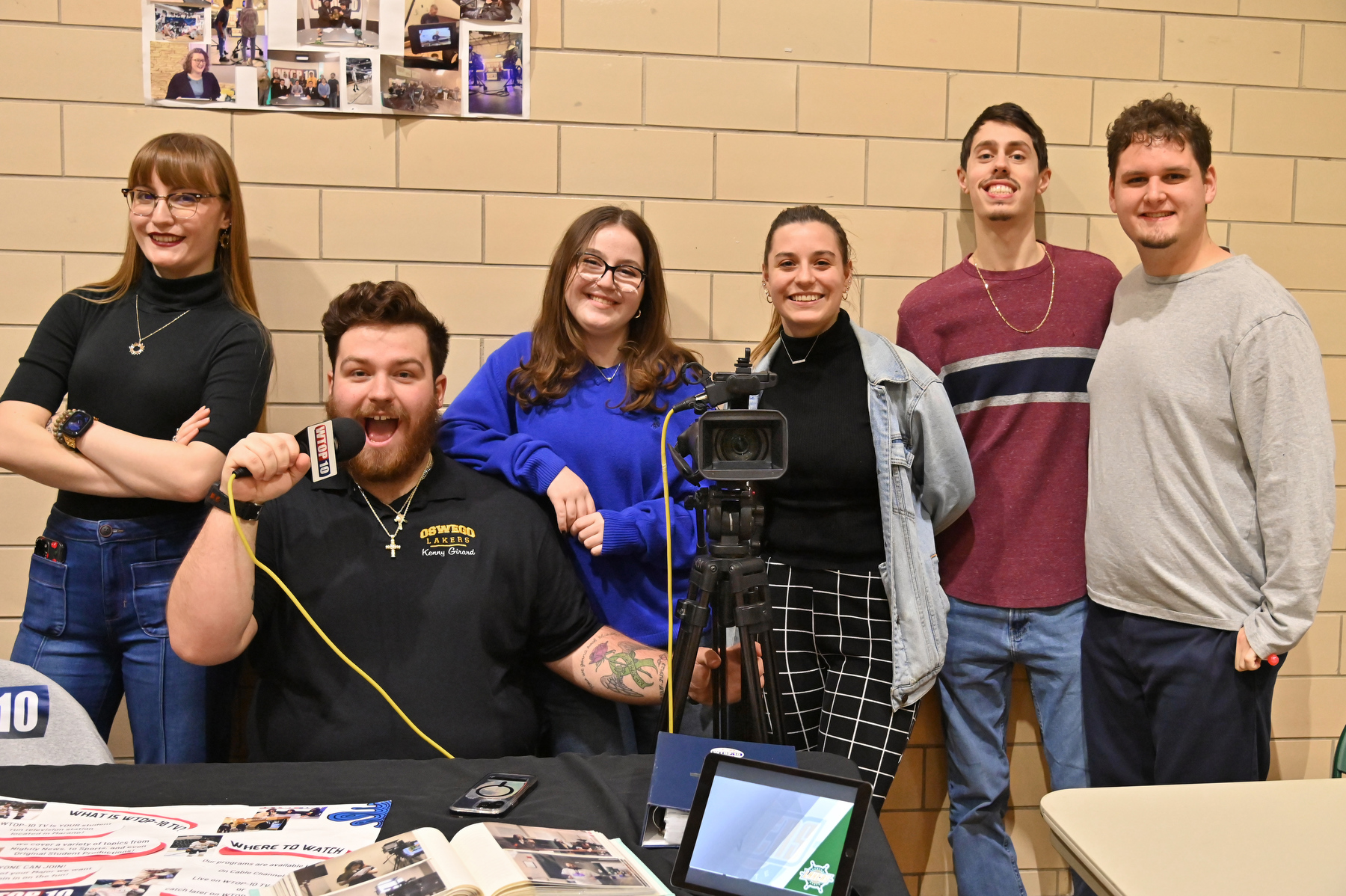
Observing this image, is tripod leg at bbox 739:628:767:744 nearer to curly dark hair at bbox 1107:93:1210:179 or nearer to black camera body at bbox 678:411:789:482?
black camera body at bbox 678:411:789:482

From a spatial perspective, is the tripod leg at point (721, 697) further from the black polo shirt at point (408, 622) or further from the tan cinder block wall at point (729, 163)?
the tan cinder block wall at point (729, 163)

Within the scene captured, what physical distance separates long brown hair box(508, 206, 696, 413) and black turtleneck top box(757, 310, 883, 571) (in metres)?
0.31

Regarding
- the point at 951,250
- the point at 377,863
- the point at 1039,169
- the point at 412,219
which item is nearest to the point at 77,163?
the point at 412,219

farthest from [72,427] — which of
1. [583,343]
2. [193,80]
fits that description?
[583,343]

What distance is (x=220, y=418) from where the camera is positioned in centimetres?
196

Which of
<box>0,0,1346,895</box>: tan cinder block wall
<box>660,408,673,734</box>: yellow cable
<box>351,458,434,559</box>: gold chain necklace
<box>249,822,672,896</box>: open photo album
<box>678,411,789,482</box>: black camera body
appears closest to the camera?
<box>249,822,672,896</box>: open photo album

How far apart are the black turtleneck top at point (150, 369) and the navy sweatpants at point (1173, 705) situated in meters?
2.10

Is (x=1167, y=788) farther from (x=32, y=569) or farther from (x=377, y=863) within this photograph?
(x=32, y=569)

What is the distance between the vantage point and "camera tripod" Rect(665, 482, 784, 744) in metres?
1.48

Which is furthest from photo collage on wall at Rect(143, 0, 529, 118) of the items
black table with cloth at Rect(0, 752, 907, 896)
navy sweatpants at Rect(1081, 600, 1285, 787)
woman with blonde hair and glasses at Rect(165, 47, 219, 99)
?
navy sweatpants at Rect(1081, 600, 1285, 787)

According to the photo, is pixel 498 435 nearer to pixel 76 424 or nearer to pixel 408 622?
pixel 408 622

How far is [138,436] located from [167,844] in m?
1.13

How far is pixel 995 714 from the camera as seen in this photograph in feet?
7.72

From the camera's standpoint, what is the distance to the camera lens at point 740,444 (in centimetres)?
144
